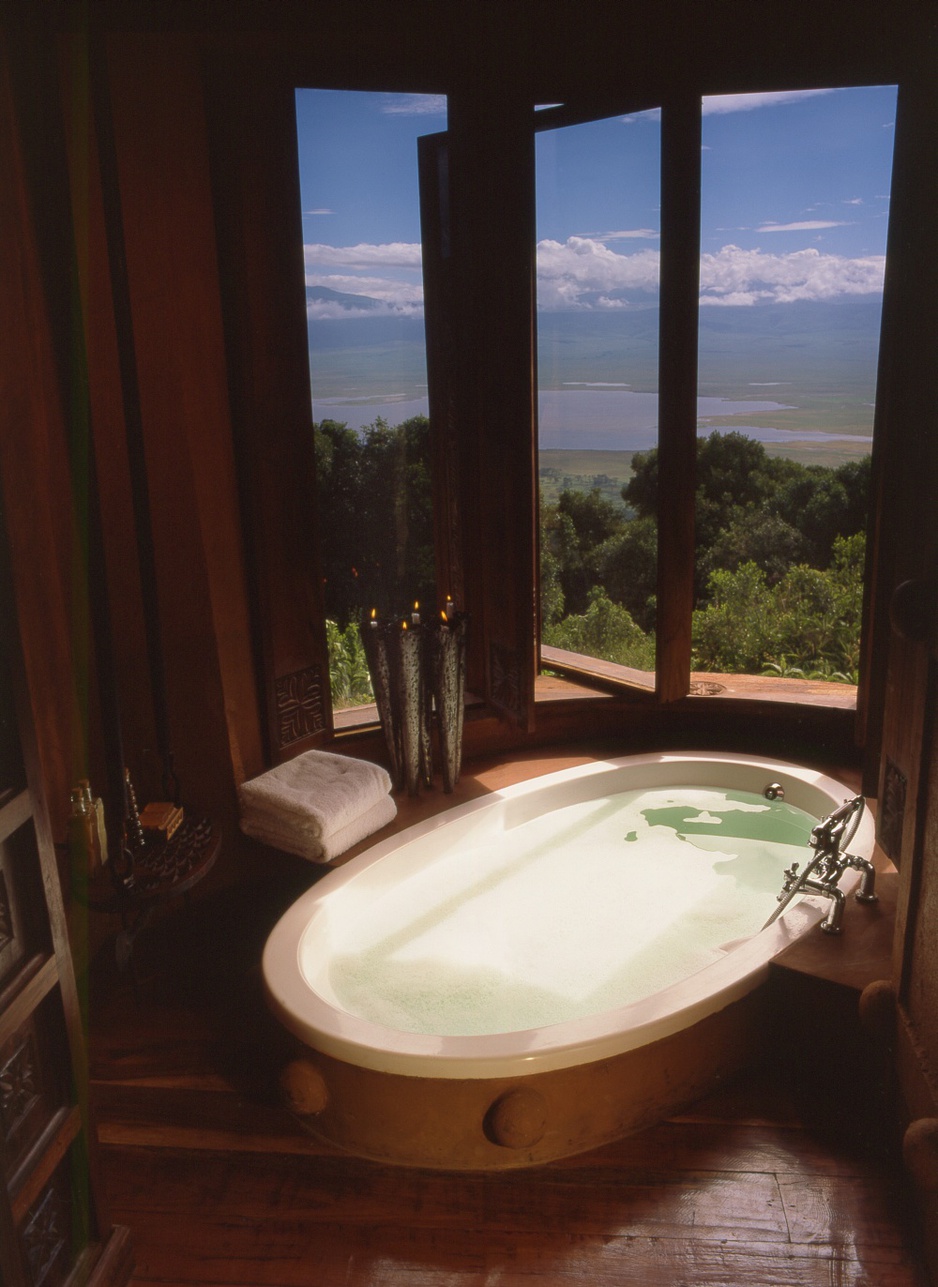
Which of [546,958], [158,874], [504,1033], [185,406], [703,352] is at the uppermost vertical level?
[703,352]

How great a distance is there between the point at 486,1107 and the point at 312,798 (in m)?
0.97

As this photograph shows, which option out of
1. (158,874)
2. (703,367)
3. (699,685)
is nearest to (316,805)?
(158,874)

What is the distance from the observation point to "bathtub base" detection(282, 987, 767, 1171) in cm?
187

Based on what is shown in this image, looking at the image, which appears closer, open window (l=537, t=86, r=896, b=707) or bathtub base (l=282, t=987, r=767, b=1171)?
bathtub base (l=282, t=987, r=767, b=1171)

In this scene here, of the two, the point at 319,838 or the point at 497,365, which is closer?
the point at 319,838

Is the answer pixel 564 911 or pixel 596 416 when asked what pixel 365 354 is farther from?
pixel 564 911

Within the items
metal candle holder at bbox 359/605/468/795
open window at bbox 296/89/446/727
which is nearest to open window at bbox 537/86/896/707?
open window at bbox 296/89/446/727

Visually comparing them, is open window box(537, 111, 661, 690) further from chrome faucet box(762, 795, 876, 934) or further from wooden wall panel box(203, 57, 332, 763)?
chrome faucet box(762, 795, 876, 934)

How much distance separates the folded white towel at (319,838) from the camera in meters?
2.56

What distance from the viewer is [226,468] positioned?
2.63 metres

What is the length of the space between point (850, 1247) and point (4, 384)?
2359mm

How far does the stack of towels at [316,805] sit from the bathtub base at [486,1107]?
677 mm

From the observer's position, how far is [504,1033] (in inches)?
76.4

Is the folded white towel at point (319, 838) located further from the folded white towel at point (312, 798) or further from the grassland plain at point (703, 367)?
the grassland plain at point (703, 367)
